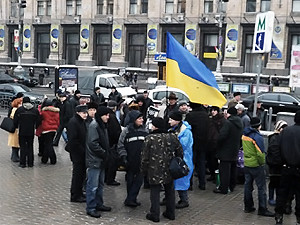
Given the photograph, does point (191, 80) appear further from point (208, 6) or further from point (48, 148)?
point (208, 6)

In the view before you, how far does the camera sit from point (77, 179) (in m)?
8.62

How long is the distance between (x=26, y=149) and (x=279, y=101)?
15.1 m

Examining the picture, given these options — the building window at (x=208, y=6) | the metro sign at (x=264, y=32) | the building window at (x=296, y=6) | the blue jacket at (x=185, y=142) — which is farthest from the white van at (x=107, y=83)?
the blue jacket at (x=185, y=142)

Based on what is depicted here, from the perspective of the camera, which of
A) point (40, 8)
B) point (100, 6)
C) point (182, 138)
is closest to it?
point (182, 138)

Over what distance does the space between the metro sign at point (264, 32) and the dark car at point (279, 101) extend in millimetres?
12036

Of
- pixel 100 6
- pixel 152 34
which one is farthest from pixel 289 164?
pixel 100 6

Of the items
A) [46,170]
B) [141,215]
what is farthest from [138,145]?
[46,170]

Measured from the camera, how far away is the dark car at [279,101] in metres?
22.5

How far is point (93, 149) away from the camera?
764 cm

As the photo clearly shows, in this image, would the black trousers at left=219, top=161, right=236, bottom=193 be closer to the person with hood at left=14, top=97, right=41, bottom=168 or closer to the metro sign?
the metro sign

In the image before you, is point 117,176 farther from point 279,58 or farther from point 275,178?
point 279,58

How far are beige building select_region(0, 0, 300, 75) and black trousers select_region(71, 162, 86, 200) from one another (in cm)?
2962

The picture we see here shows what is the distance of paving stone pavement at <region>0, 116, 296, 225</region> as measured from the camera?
25.3ft

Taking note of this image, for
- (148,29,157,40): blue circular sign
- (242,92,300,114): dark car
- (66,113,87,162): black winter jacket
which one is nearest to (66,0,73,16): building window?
(148,29,157,40): blue circular sign
